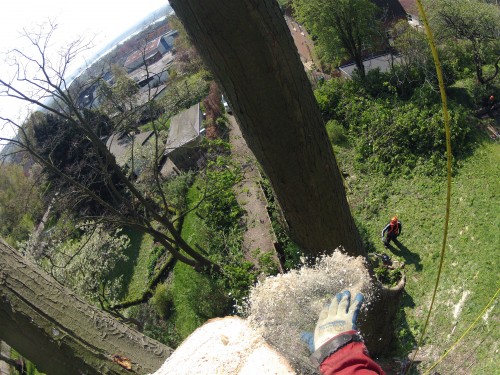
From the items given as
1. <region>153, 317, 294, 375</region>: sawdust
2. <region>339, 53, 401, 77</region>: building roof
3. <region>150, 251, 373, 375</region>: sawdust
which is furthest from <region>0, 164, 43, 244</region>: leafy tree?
<region>150, 251, 373, 375</region>: sawdust

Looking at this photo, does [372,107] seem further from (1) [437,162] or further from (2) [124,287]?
(2) [124,287]

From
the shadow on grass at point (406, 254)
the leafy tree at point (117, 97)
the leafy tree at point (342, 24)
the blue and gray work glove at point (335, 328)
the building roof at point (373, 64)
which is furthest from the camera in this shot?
the building roof at point (373, 64)

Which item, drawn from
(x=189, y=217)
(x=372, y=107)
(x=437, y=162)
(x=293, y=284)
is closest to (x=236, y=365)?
(x=293, y=284)

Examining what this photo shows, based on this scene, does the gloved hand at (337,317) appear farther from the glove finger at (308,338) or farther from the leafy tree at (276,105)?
the leafy tree at (276,105)

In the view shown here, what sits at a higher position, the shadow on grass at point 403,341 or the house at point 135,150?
the house at point 135,150

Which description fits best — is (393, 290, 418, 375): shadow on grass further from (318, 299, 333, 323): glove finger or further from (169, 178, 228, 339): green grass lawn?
(318, 299, 333, 323): glove finger

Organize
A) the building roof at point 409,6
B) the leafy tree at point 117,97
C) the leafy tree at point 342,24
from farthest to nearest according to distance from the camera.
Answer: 1. the building roof at point 409,6
2. the leafy tree at point 342,24
3. the leafy tree at point 117,97

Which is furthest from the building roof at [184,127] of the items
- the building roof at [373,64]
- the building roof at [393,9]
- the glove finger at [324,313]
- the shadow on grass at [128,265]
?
the glove finger at [324,313]

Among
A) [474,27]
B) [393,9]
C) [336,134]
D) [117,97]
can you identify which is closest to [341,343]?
[336,134]
